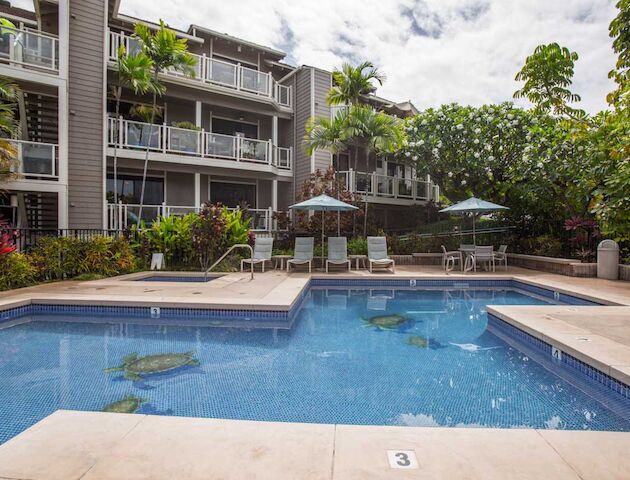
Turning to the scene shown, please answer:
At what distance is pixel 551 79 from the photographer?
11438 millimetres

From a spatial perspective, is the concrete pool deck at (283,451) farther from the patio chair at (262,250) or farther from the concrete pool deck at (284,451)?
the patio chair at (262,250)

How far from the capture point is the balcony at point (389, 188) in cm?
1666

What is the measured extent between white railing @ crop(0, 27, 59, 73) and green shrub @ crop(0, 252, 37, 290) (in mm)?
5994

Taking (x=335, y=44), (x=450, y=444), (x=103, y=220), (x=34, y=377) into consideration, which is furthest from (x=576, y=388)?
(x=335, y=44)

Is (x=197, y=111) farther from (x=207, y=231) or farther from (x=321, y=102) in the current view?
(x=207, y=231)

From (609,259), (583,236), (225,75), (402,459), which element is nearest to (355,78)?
(225,75)

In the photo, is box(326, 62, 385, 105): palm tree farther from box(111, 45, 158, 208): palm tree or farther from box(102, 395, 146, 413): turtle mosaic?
box(102, 395, 146, 413): turtle mosaic

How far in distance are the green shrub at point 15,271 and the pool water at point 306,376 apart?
2567 mm

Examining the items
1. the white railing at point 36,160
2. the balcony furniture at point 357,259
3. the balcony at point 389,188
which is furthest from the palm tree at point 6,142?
the balcony at point 389,188

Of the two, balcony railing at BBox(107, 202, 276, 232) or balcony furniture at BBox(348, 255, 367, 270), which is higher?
balcony railing at BBox(107, 202, 276, 232)

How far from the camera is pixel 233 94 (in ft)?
48.9

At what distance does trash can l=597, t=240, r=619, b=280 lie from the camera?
10281 mm

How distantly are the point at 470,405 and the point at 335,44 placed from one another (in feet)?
54.6

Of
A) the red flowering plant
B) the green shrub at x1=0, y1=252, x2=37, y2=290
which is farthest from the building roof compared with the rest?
the red flowering plant
